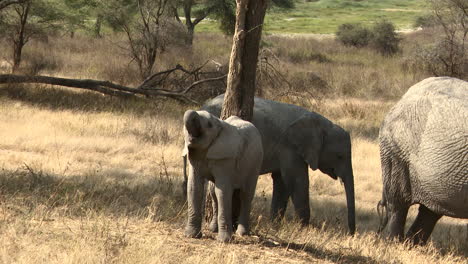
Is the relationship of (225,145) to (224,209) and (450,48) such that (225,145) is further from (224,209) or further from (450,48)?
(450,48)

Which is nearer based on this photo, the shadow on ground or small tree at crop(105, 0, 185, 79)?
the shadow on ground

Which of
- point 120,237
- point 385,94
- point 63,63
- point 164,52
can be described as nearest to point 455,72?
point 385,94

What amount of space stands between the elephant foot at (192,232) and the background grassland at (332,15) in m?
39.0

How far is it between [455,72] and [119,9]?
35.2 feet

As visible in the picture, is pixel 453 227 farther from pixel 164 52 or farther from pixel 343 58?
pixel 343 58

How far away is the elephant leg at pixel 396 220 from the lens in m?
8.58

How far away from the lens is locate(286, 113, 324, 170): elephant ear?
9672mm

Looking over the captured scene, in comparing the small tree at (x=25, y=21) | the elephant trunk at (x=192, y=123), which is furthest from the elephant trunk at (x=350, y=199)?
the small tree at (x=25, y=21)

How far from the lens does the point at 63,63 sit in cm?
2528

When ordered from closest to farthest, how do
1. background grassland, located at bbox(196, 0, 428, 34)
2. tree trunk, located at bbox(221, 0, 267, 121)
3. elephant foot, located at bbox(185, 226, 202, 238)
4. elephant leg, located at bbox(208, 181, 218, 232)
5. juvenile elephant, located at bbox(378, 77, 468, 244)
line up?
1. elephant foot, located at bbox(185, 226, 202, 238)
2. elephant leg, located at bbox(208, 181, 218, 232)
3. juvenile elephant, located at bbox(378, 77, 468, 244)
4. tree trunk, located at bbox(221, 0, 267, 121)
5. background grassland, located at bbox(196, 0, 428, 34)

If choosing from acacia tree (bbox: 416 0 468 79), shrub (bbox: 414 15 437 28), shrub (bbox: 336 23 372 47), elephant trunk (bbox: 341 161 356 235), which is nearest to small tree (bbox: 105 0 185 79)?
acacia tree (bbox: 416 0 468 79)

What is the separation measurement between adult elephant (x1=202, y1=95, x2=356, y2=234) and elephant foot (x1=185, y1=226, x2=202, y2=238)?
9.16ft

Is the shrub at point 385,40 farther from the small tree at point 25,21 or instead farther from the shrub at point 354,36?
the small tree at point 25,21

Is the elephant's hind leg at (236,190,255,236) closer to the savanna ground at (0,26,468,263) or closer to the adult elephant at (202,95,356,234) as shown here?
the savanna ground at (0,26,468,263)
